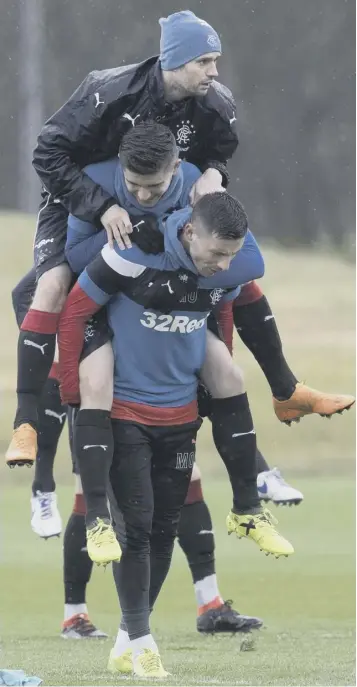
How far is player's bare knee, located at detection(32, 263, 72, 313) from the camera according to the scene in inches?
178

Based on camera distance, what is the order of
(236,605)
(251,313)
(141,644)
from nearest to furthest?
(141,644)
(251,313)
(236,605)

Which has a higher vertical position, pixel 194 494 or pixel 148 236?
pixel 148 236

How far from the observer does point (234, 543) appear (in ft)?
30.5

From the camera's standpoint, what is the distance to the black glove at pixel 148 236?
430 centimetres

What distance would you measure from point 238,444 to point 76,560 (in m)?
1.50

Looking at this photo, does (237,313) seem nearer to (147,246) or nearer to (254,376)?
(147,246)

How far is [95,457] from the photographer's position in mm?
4316

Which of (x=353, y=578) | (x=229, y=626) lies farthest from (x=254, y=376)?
(x=229, y=626)

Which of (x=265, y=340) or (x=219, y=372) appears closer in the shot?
(x=219, y=372)

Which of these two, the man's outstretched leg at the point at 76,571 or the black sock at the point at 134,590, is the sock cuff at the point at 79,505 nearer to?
the man's outstretched leg at the point at 76,571

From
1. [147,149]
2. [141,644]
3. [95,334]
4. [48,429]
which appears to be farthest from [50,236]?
[48,429]

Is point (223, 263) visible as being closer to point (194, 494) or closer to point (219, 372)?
point (219, 372)

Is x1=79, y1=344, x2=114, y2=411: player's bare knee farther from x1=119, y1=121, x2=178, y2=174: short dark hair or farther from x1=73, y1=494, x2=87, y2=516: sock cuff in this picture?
x1=73, y1=494, x2=87, y2=516: sock cuff

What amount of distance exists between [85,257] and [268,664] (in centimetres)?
146
